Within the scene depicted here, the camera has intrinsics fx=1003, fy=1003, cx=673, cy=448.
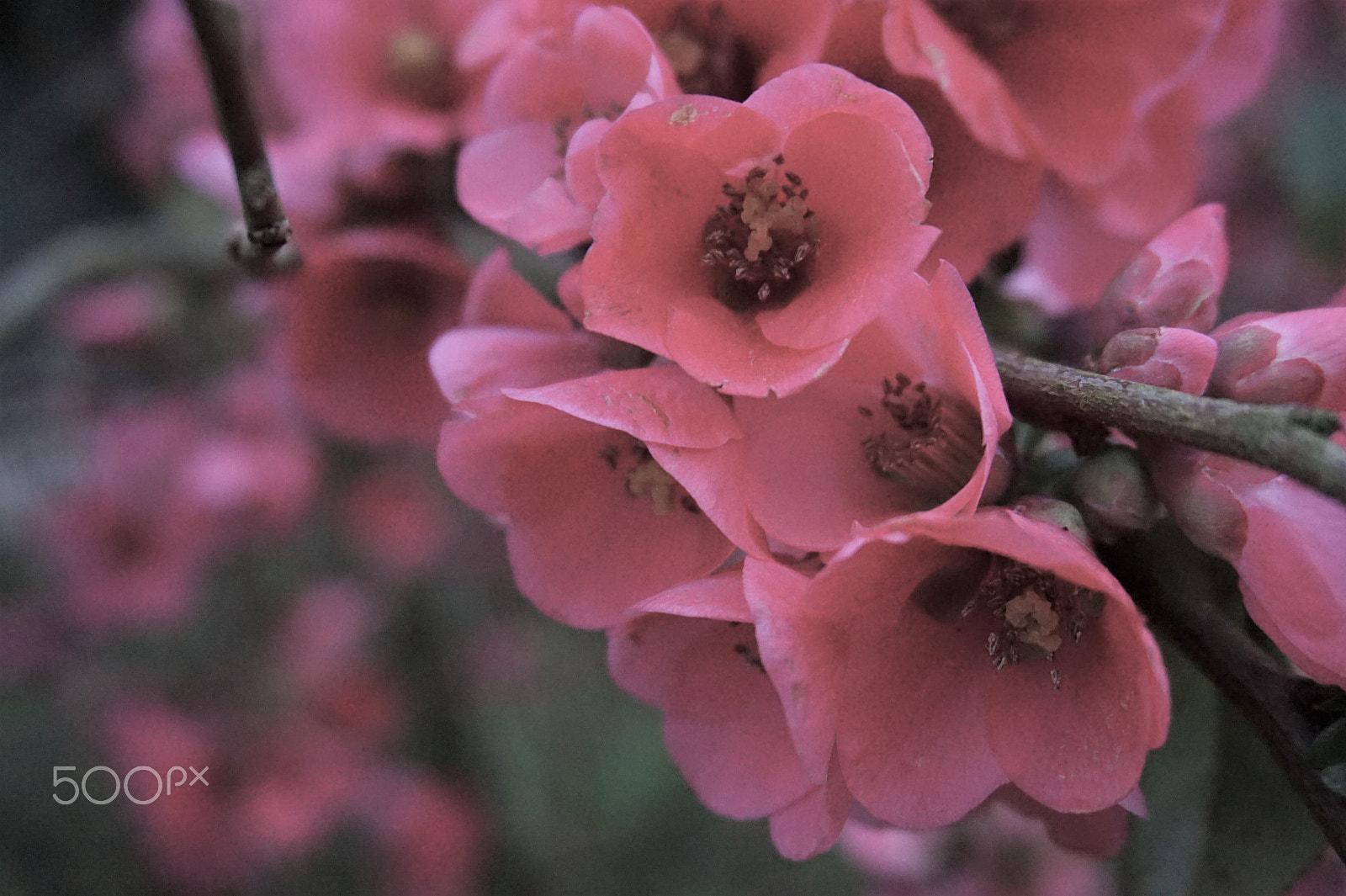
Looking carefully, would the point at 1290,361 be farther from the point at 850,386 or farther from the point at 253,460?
the point at 253,460

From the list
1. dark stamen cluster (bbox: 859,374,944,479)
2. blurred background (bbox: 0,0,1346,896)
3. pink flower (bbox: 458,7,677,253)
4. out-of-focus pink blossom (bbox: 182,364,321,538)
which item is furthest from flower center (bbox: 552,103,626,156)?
out-of-focus pink blossom (bbox: 182,364,321,538)

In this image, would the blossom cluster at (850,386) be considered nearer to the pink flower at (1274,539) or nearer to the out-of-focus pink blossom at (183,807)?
the pink flower at (1274,539)

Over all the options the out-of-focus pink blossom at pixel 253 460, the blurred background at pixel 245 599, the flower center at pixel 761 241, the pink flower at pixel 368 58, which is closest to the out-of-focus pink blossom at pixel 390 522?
the blurred background at pixel 245 599

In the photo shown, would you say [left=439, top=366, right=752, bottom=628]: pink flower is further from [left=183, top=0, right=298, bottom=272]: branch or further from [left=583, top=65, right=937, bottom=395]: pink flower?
[left=183, top=0, right=298, bottom=272]: branch

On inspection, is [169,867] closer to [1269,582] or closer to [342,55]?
[342,55]

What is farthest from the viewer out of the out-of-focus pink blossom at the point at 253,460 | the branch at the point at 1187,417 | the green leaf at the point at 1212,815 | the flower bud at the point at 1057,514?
the out-of-focus pink blossom at the point at 253,460

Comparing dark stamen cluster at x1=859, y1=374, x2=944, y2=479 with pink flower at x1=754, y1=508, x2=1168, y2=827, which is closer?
pink flower at x1=754, y1=508, x2=1168, y2=827

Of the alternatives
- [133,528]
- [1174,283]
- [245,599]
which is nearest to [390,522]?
[245,599]
